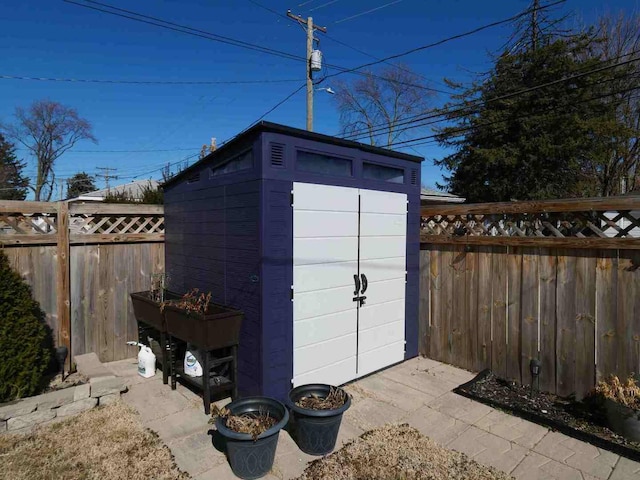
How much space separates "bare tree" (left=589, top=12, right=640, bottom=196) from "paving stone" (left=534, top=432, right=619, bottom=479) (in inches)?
500

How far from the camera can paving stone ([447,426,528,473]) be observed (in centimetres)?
274

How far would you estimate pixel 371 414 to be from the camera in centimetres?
343

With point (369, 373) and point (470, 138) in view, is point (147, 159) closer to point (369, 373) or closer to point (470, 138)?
point (470, 138)

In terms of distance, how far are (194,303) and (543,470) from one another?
3168mm

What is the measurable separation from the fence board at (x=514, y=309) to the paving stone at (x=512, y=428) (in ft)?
2.56

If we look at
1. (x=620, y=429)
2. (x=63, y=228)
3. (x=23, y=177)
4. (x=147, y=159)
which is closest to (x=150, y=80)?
(x=63, y=228)

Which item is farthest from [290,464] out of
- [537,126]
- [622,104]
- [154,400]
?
[622,104]

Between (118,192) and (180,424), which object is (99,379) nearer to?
(180,424)

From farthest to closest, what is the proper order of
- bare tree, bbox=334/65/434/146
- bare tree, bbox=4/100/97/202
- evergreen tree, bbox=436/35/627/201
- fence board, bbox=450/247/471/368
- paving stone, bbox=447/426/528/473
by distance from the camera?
bare tree, bbox=4/100/97/202 → bare tree, bbox=334/65/434/146 → evergreen tree, bbox=436/35/627/201 → fence board, bbox=450/247/471/368 → paving stone, bbox=447/426/528/473

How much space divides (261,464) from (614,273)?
3.26 m

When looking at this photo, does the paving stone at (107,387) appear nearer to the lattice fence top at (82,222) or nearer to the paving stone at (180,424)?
the paving stone at (180,424)

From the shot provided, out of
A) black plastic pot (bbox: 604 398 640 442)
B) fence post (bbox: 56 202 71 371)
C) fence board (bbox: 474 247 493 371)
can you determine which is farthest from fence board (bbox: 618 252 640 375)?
fence post (bbox: 56 202 71 371)

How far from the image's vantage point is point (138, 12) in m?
6.92

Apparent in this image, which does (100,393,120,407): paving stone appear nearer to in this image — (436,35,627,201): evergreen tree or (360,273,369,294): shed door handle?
(360,273,369,294): shed door handle
